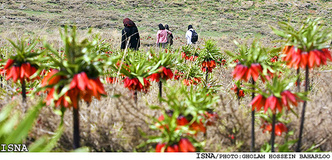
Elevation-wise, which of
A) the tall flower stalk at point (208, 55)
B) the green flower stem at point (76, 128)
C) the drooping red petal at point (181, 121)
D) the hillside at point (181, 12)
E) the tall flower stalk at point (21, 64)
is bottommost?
the hillside at point (181, 12)

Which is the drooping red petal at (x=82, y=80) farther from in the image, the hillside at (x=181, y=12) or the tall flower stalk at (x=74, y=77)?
the hillside at (x=181, y=12)

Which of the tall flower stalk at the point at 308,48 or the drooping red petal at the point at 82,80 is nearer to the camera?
the drooping red petal at the point at 82,80

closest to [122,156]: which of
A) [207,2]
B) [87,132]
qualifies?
[87,132]

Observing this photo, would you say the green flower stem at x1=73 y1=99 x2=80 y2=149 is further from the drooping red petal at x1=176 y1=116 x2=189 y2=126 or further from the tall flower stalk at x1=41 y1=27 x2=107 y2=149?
the drooping red petal at x1=176 y1=116 x2=189 y2=126

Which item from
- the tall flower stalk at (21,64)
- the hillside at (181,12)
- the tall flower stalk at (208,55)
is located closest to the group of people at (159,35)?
the tall flower stalk at (208,55)

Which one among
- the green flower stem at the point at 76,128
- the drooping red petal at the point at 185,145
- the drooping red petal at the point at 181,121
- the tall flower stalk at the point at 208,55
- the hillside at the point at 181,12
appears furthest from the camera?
the hillside at the point at 181,12

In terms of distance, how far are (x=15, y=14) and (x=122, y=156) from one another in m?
22.9

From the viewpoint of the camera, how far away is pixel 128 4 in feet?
104

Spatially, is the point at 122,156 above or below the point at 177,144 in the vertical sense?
below

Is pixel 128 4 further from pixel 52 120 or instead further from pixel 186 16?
pixel 52 120

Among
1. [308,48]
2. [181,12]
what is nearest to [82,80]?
[308,48]

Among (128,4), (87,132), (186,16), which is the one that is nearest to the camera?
(87,132)

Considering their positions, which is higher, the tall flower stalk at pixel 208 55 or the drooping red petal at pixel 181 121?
the drooping red petal at pixel 181 121

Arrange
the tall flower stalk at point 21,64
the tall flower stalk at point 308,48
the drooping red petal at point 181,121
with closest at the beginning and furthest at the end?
the drooping red petal at point 181,121 < the tall flower stalk at point 308,48 < the tall flower stalk at point 21,64
